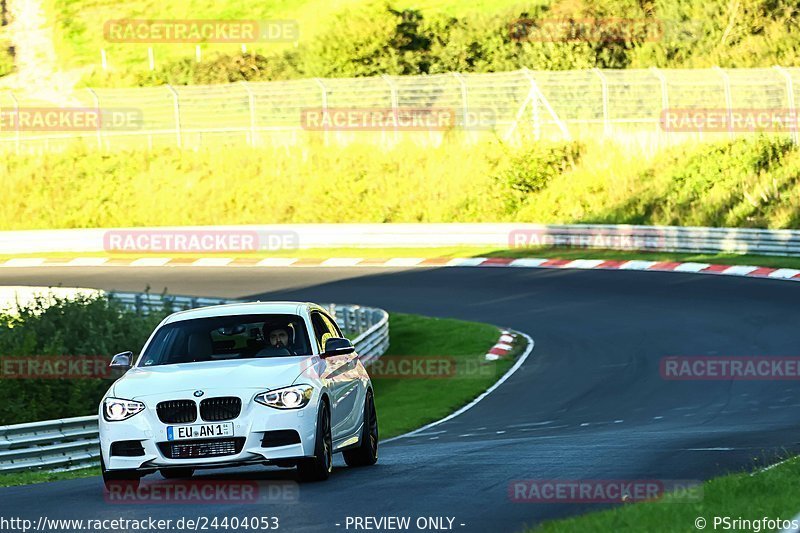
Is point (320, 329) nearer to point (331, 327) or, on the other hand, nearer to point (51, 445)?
point (331, 327)

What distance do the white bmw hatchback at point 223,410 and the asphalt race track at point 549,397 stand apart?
36 cm

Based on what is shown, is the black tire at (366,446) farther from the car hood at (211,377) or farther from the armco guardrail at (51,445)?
the armco guardrail at (51,445)

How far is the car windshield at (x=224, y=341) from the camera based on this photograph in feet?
38.1

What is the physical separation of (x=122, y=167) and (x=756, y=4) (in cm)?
2603

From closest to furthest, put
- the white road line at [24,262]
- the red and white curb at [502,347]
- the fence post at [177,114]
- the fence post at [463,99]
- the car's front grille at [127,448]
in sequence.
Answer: the car's front grille at [127,448] < the red and white curb at [502,347] < the white road line at [24,262] < the fence post at [463,99] < the fence post at [177,114]

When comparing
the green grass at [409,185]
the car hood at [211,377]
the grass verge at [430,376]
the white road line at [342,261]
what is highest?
the car hood at [211,377]

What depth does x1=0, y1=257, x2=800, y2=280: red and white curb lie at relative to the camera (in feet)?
106

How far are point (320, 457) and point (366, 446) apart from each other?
1.66 m

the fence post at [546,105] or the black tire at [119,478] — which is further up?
the fence post at [546,105]

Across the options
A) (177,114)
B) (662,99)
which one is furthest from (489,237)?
(177,114)

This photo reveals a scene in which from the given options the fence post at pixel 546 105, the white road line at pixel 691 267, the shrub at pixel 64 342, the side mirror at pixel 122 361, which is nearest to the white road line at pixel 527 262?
the white road line at pixel 691 267

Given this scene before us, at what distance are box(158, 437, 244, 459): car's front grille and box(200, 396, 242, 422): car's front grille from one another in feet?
0.58

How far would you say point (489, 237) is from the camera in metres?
39.7

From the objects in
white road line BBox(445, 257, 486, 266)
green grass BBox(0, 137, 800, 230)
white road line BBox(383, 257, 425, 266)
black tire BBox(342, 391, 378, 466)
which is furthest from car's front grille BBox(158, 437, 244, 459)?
green grass BBox(0, 137, 800, 230)
